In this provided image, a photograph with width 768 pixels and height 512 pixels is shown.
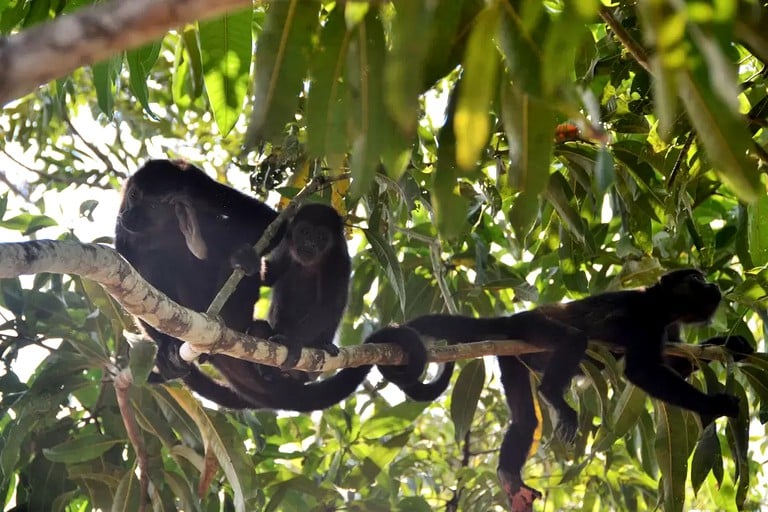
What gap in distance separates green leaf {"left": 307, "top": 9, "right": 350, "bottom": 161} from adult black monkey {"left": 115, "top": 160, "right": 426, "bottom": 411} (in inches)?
120

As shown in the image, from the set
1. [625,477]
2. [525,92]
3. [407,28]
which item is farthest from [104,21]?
[625,477]

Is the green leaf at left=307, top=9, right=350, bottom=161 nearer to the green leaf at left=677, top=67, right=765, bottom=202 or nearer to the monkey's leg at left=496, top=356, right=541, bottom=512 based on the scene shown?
the green leaf at left=677, top=67, right=765, bottom=202

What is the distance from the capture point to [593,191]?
4.91m

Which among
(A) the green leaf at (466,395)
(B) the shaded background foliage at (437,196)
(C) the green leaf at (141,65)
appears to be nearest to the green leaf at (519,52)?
(B) the shaded background foliage at (437,196)

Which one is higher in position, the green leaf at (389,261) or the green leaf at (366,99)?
the green leaf at (389,261)

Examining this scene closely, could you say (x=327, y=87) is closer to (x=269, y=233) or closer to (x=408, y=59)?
(x=408, y=59)

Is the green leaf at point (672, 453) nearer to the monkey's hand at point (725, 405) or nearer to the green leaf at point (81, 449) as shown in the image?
the monkey's hand at point (725, 405)

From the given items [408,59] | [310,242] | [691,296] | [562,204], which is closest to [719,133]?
[408,59]

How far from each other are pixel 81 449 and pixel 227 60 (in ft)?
9.25

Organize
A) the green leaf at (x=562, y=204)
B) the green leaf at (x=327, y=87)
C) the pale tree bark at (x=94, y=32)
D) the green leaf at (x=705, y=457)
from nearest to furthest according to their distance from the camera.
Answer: the pale tree bark at (x=94, y=32)
the green leaf at (x=327, y=87)
the green leaf at (x=562, y=204)
the green leaf at (x=705, y=457)

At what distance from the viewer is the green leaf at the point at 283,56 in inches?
77.7

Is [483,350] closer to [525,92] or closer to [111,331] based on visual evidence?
[111,331]

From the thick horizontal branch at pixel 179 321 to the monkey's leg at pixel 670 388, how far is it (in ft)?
0.54

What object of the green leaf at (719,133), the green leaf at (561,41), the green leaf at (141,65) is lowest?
the green leaf at (719,133)
